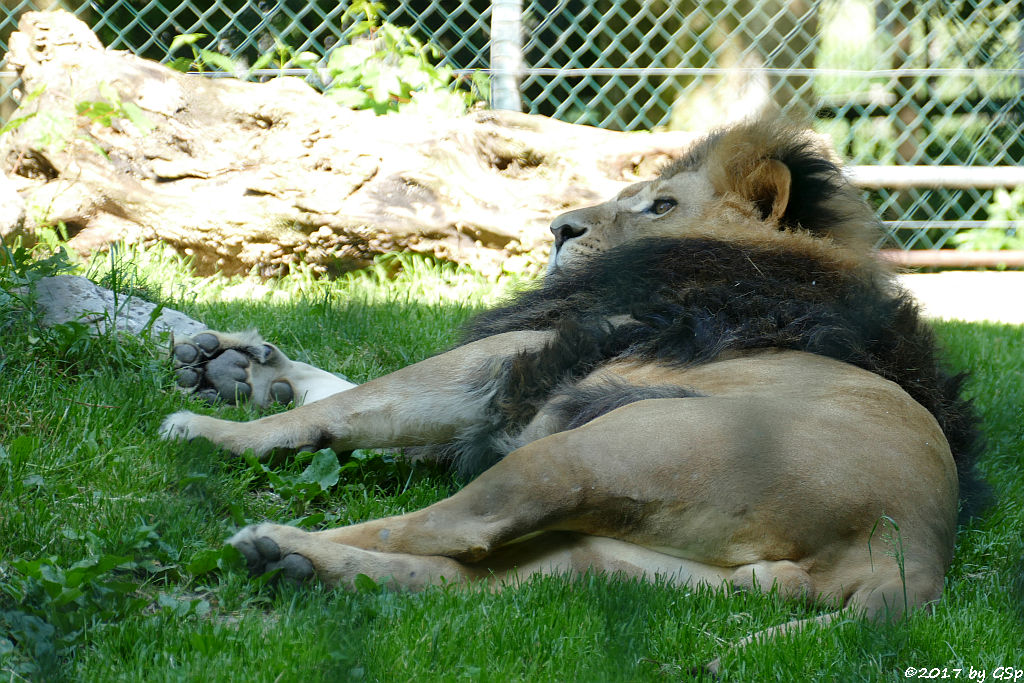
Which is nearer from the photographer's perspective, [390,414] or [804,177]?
[390,414]

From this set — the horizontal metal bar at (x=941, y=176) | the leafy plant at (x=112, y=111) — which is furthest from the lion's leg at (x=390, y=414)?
the horizontal metal bar at (x=941, y=176)

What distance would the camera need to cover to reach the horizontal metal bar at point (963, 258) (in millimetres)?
8391

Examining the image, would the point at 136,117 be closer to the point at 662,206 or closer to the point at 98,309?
the point at 98,309

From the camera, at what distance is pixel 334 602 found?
7.30 ft

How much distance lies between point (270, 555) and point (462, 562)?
447mm

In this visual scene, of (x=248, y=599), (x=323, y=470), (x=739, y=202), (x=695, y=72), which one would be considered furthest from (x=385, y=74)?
(x=248, y=599)

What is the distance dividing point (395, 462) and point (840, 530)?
1503mm

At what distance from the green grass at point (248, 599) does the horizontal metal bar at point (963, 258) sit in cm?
523

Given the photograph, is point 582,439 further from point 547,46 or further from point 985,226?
point 985,226

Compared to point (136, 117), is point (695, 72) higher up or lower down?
higher up

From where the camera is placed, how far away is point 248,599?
7.45 feet

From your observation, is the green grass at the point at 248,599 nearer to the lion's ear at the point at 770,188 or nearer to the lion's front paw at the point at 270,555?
the lion's front paw at the point at 270,555

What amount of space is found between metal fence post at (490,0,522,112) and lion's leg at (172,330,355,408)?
12.6 ft

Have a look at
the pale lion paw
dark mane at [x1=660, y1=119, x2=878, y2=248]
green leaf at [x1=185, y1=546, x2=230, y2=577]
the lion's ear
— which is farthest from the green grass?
the lion's ear
